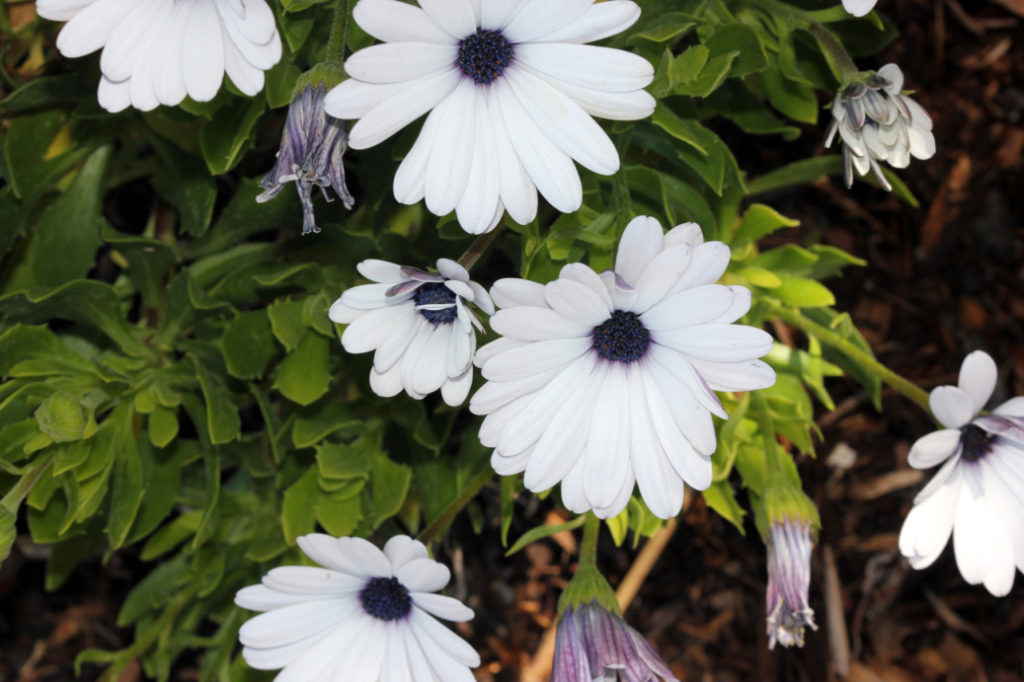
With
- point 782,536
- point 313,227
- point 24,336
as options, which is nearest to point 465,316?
point 313,227

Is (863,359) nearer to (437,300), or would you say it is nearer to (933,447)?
(933,447)

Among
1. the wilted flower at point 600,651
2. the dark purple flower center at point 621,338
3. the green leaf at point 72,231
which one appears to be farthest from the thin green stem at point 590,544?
the green leaf at point 72,231

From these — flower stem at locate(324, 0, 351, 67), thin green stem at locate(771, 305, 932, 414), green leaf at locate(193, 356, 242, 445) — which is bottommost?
green leaf at locate(193, 356, 242, 445)

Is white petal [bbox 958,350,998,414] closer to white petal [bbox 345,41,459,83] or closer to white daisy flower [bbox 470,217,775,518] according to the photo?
white daisy flower [bbox 470,217,775,518]

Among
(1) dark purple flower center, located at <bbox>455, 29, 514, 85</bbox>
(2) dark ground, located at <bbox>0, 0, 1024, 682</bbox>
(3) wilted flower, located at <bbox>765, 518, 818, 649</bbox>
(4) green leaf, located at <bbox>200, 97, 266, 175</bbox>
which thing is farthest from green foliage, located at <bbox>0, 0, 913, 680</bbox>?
(2) dark ground, located at <bbox>0, 0, 1024, 682</bbox>

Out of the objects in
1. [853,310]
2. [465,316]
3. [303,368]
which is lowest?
[853,310]

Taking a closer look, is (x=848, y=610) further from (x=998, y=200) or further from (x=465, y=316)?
(x=465, y=316)
